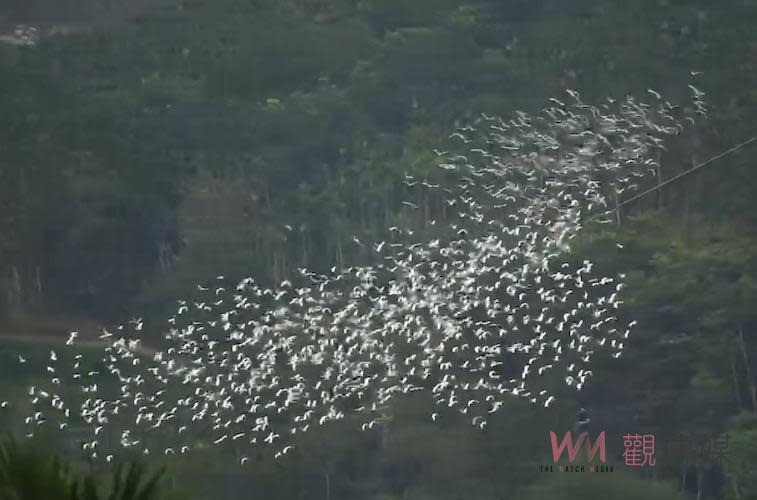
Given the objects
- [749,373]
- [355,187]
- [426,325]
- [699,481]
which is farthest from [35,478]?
[749,373]

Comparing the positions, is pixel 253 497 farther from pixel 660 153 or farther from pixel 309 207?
pixel 660 153

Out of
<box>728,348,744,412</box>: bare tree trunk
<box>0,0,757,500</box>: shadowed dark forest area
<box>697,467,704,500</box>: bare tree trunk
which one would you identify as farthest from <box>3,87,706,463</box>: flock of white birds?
<box>697,467,704,500</box>: bare tree trunk

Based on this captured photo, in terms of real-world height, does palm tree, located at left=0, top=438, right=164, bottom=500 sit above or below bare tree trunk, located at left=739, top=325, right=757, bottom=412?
below

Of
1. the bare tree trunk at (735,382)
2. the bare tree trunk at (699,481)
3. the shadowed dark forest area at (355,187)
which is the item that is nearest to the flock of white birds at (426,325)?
the shadowed dark forest area at (355,187)

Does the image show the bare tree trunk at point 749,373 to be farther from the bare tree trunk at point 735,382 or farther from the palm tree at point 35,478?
the palm tree at point 35,478

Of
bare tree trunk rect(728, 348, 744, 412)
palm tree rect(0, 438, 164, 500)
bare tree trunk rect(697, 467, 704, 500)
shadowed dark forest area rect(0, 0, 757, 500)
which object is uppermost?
shadowed dark forest area rect(0, 0, 757, 500)

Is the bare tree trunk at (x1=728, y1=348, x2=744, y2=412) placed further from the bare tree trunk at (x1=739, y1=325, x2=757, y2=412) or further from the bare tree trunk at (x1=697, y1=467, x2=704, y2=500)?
the bare tree trunk at (x1=697, y1=467, x2=704, y2=500)
